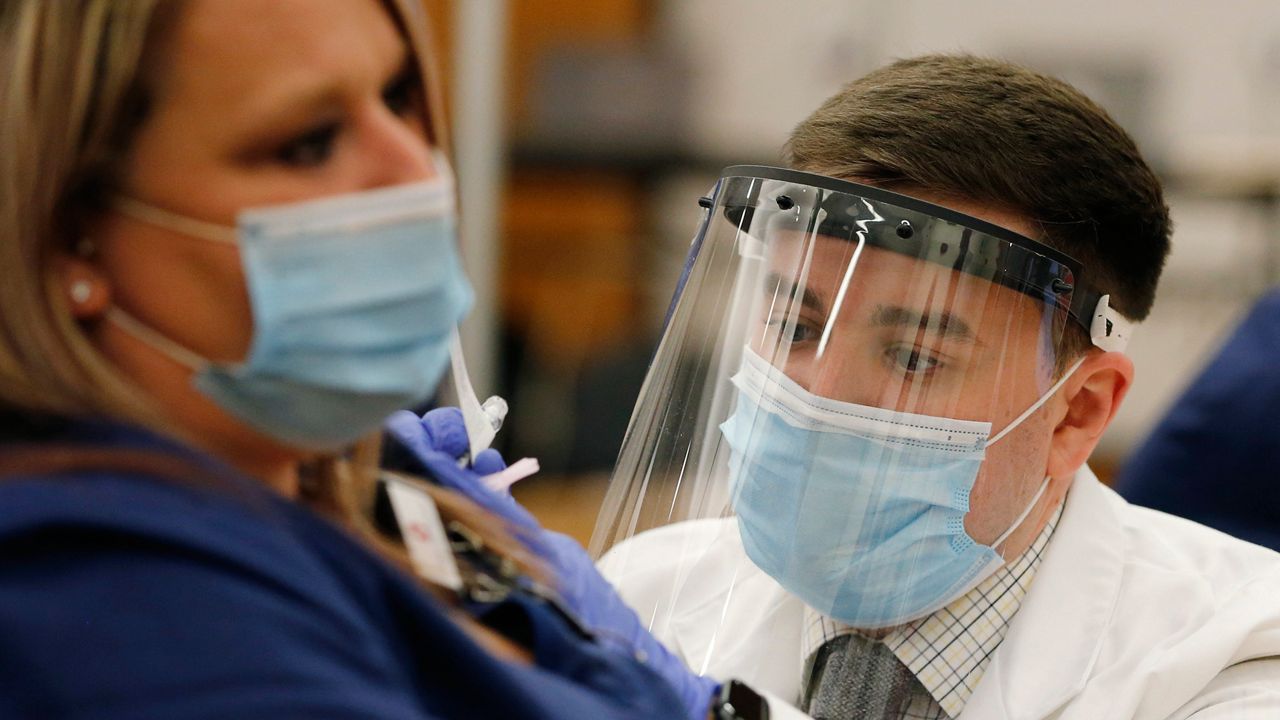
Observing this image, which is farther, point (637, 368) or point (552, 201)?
point (552, 201)

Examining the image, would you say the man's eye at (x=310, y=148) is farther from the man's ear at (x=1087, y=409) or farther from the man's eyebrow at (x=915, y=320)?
the man's ear at (x=1087, y=409)

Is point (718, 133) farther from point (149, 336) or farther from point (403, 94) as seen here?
point (149, 336)

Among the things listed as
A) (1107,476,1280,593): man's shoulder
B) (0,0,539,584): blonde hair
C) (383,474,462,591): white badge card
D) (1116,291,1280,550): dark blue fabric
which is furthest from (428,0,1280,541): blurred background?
(0,0,539,584): blonde hair

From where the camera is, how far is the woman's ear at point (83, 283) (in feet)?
2.17

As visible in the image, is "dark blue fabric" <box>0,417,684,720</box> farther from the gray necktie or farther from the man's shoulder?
the man's shoulder

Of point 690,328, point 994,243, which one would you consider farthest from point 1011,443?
point 690,328

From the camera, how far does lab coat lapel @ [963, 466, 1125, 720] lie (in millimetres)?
1229

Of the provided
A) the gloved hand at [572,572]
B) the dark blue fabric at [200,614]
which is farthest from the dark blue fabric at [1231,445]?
the dark blue fabric at [200,614]

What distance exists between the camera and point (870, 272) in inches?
46.4

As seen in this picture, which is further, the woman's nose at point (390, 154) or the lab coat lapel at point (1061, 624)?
the lab coat lapel at point (1061, 624)

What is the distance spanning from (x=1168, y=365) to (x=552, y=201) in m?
2.75

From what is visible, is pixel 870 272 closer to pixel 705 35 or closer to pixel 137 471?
pixel 137 471

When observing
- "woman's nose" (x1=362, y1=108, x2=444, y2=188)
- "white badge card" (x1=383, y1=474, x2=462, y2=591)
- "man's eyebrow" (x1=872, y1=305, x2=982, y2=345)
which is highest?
"woman's nose" (x1=362, y1=108, x2=444, y2=188)

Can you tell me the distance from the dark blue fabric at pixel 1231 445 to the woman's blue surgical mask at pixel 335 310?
5.36 feet
